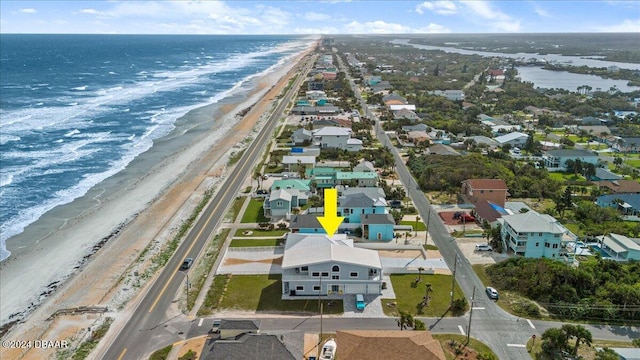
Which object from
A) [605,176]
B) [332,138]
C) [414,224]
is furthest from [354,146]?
[605,176]

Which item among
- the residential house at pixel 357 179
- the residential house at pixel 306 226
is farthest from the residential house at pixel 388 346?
the residential house at pixel 357 179

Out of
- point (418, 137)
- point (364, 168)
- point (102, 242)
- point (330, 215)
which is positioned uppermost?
point (364, 168)

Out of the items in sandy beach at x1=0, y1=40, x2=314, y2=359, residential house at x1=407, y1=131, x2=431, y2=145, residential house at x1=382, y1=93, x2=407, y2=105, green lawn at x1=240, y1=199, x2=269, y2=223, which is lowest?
sandy beach at x1=0, y1=40, x2=314, y2=359

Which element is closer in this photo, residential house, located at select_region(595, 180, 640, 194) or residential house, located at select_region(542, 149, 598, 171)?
residential house, located at select_region(595, 180, 640, 194)

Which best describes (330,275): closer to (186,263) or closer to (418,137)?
(186,263)

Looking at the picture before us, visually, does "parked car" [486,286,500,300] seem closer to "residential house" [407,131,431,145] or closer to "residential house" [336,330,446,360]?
"residential house" [336,330,446,360]

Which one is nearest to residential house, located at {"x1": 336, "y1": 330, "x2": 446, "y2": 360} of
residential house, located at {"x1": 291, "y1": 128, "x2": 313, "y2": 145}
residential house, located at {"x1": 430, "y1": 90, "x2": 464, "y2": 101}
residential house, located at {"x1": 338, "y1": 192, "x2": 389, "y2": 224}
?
residential house, located at {"x1": 338, "y1": 192, "x2": 389, "y2": 224}

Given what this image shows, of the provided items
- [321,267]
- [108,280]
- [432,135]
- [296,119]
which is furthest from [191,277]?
[296,119]
